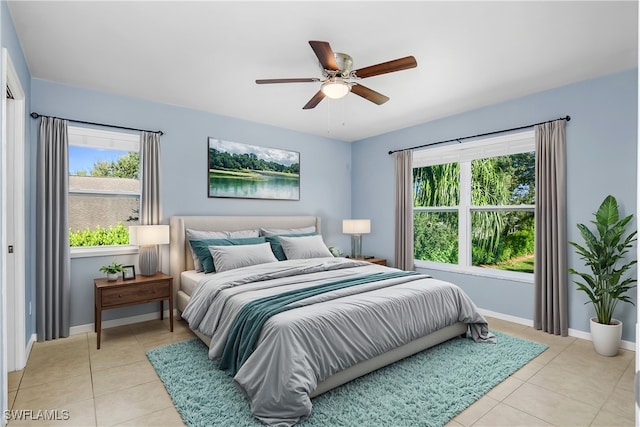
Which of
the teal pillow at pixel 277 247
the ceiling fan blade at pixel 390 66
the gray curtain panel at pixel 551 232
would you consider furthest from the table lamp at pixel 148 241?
the gray curtain panel at pixel 551 232

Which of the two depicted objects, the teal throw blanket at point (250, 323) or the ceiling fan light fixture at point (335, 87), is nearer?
the teal throw blanket at point (250, 323)

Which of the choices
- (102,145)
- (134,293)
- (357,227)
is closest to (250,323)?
(134,293)

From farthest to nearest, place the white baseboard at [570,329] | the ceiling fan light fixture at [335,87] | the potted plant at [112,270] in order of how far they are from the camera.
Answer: the potted plant at [112,270] → the white baseboard at [570,329] → the ceiling fan light fixture at [335,87]

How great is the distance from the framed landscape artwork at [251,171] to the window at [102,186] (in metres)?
0.91

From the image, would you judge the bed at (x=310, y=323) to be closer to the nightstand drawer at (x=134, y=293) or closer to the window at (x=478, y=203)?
the nightstand drawer at (x=134, y=293)

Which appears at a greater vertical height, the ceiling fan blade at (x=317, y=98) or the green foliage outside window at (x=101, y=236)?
the ceiling fan blade at (x=317, y=98)

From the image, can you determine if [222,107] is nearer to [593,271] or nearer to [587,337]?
[593,271]

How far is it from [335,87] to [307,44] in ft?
1.30

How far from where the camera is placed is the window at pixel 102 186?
3.58 m

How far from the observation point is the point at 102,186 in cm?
372

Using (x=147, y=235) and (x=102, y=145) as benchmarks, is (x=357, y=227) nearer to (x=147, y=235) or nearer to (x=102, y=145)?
(x=147, y=235)

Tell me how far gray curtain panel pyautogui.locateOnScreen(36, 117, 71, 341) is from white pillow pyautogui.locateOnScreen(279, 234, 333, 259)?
228cm

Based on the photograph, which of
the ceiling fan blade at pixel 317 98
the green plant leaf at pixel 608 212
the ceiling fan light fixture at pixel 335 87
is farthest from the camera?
the green plant leaf at pixel 608 212

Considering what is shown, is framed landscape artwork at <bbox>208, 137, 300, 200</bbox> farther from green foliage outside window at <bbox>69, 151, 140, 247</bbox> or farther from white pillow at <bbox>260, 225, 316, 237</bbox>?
green foliage outside window at <bbox>69, 151, 140, 247</bbox>
